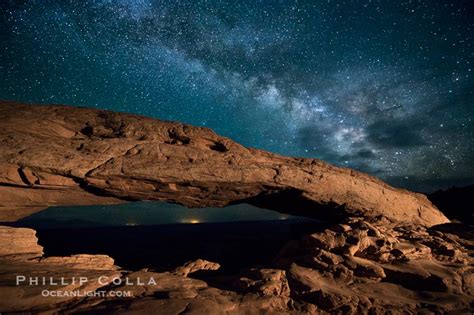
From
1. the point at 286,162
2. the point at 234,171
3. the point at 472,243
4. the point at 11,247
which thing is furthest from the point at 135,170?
the point at 472,243

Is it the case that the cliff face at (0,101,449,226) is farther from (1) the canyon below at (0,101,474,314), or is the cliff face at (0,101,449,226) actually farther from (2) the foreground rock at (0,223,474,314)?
(2) the foreground rock at (0,223,474,314)

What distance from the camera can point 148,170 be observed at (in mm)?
9375

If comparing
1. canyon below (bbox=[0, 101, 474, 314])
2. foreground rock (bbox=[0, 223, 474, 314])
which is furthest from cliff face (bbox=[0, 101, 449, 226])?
foreground rock (bbox=[0, 223, 474, 314])

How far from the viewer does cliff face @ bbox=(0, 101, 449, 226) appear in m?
8.63

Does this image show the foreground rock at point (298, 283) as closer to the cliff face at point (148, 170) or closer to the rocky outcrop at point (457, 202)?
the cliff face at point (148, 170)

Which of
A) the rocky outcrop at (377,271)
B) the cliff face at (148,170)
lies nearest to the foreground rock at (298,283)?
the rocky outcrop at (377,271)

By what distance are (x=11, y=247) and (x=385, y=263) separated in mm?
13327

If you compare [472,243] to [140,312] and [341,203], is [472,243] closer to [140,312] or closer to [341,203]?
[341,203]

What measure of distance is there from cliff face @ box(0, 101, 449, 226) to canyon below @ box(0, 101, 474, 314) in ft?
0.16

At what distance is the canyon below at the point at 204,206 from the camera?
20.9ft

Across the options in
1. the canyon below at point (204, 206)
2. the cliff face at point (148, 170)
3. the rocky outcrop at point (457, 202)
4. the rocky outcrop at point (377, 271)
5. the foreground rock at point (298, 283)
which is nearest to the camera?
the foreground rock at point (298, 283)

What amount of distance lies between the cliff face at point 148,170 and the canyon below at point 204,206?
0.05 m

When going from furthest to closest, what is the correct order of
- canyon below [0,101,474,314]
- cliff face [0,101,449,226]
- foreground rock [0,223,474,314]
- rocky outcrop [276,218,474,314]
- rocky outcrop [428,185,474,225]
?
rocky outcrop [428,185,474,225] < cliff face [0,101,449,226] < rocky outcrop [276,218,474,314] < canyon below [0,101,474,314] < foreground rock [0,223,474,314]

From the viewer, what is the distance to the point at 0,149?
8078 millimetres
